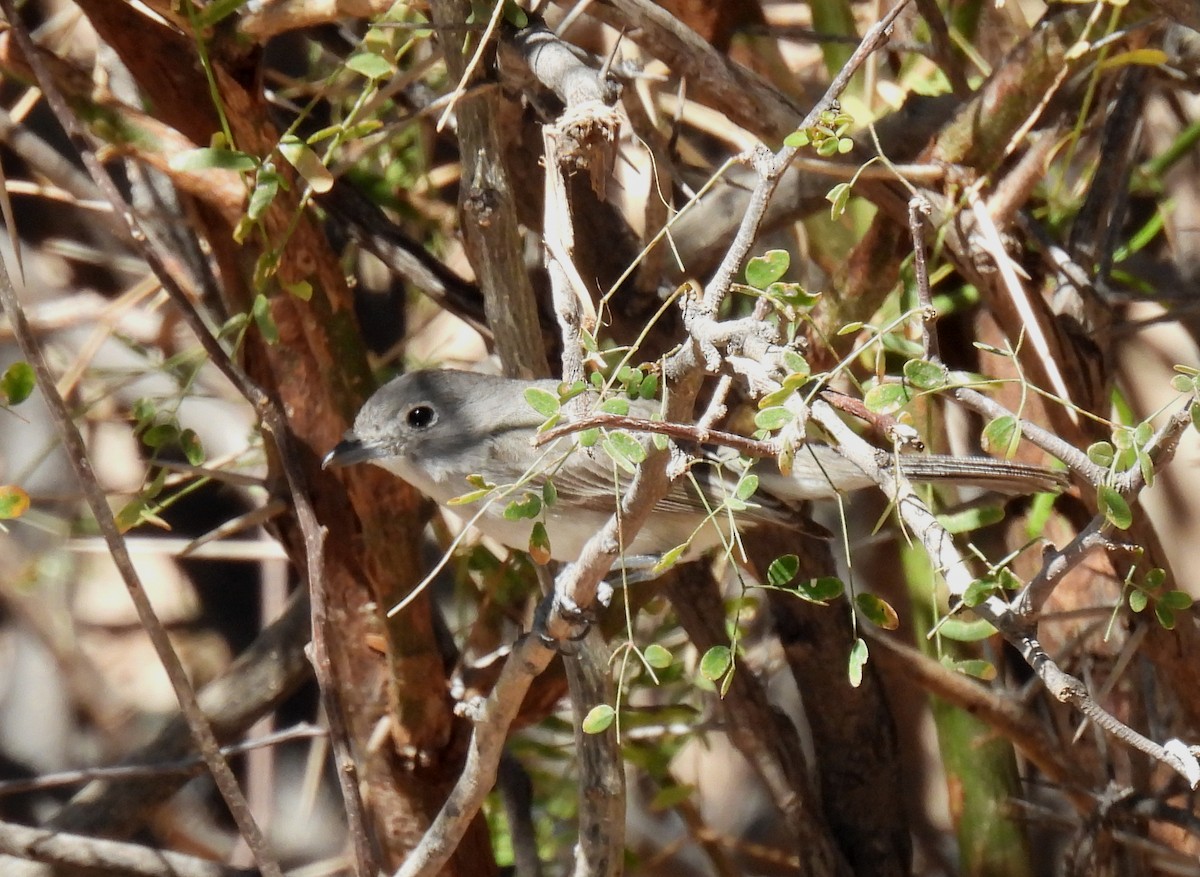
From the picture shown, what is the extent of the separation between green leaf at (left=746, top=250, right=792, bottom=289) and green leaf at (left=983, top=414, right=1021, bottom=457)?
0.29 metres

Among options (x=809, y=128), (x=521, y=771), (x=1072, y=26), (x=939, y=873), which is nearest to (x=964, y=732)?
(x=939, y=873)

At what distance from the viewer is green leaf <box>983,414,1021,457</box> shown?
1.36 m

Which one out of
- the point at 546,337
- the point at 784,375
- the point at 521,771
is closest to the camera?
the point at 784,375

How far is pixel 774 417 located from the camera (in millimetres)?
1251

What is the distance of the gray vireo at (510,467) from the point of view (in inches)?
106

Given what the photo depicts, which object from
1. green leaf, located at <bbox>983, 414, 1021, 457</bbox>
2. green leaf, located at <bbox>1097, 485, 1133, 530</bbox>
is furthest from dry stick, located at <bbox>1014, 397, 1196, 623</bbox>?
green leaf, located at <bbox>983, 414, 1021, 457</bbox>

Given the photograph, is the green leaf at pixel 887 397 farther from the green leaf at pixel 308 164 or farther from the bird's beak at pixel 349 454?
the bird's beak at pixel 349 454

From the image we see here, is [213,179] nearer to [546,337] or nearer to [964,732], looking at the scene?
[546,337]

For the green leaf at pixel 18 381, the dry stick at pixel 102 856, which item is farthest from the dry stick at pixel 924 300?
the dry stick at pixel 102 856

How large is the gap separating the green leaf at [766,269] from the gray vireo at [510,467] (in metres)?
1.09

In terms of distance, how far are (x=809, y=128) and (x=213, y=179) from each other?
1427mm

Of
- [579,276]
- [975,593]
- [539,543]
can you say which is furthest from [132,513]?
[975,593]

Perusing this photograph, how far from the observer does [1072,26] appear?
2.37m

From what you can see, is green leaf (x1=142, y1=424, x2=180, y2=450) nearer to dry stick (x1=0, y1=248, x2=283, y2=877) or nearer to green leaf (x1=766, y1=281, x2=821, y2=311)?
dry stick (x1=0, y1=248, x2=283, y2=877)
